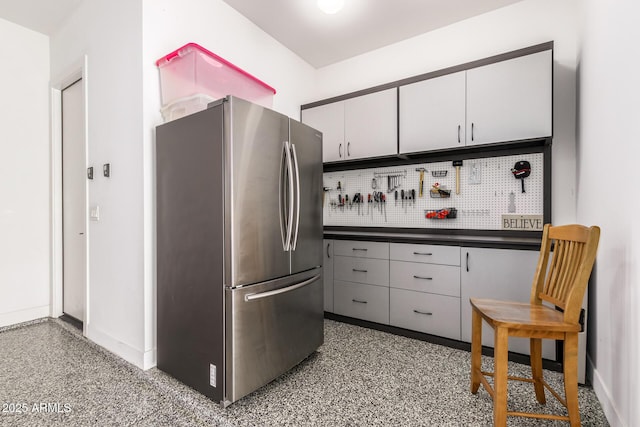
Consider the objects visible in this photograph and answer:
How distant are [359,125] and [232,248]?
204 cm

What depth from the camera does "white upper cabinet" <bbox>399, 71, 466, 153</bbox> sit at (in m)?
2.55

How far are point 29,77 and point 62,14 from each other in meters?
0.74

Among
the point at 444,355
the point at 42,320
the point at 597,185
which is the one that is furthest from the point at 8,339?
the point at 597,185

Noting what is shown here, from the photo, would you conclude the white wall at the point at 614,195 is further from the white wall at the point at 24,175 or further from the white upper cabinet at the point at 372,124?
the white wall at the point at 24,175

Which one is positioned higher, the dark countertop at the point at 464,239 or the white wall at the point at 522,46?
the white wall at the point at 522,46

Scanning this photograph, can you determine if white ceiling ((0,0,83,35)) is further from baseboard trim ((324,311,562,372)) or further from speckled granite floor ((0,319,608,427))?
baseboard trim ((324,311,562,372))

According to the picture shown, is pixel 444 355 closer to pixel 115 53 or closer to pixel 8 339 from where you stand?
pixel 115 53

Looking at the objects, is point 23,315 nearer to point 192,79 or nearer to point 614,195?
point 192,79

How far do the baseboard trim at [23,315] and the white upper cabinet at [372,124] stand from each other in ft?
11.5


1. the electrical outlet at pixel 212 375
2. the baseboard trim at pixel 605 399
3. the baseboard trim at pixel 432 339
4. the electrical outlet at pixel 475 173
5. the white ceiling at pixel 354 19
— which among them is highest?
the white ceiling at pixel 354 19

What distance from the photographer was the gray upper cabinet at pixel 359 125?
9.55ft

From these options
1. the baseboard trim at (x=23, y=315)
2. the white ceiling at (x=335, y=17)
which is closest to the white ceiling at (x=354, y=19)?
the white ceiling at (x=335, y=17)

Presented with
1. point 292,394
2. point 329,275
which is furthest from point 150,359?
point 329,275

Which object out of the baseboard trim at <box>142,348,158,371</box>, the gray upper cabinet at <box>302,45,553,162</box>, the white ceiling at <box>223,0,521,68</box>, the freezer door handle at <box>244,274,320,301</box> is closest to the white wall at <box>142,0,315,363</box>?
the baseboard trim at <box>142,348,158,371</box>
